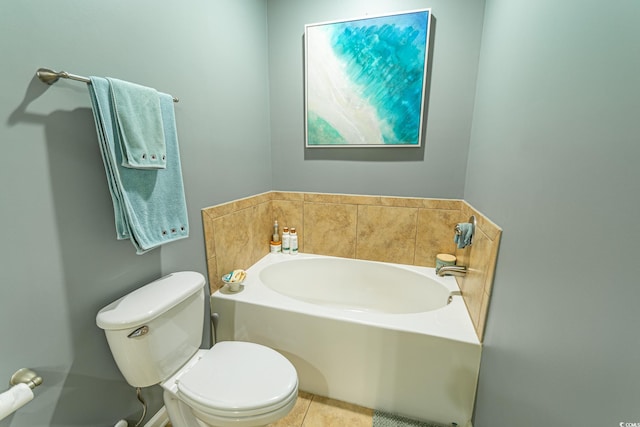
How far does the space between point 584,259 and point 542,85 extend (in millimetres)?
574

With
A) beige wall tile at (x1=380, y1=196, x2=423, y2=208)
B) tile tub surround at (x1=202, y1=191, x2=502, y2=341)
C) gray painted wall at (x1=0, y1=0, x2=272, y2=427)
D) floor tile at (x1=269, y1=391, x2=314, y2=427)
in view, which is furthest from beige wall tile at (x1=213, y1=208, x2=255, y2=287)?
beige wall tile at (x1=380, y1=196, x2=423, y2=208)

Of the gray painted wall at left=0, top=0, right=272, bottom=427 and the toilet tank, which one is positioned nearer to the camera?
→ the gray painted wall at left=0, top=0, right=272, bottom=427

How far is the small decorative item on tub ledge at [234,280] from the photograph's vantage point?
1475 millimetres

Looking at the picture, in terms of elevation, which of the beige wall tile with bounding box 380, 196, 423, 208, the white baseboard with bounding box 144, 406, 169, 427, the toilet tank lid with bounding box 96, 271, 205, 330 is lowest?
the white baseboard with bounding box 144, 406, 169, 427

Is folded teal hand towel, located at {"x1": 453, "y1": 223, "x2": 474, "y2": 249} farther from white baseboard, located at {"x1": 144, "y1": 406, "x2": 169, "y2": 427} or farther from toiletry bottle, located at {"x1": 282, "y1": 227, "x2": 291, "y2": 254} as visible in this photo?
white baseboard, located at {"x1": 144, "y1": 406, "x2": 169, "y2": 427}

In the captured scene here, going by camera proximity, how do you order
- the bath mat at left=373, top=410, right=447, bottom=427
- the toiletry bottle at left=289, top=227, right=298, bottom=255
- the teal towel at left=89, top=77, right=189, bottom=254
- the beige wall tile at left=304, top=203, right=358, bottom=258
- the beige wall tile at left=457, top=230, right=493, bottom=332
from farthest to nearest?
the toiletry bottle at left=289, top=227, right=298, bottom=255, the beige wall tile at left=304, top=203, right=358, bottom=258, the bath mat at left=373, top=410, right=447, bottom=427, the beige wall tile at left=457, top=230, right=493, bottom=332, the teal towel at left=89, top=77, right=189, bottom=254

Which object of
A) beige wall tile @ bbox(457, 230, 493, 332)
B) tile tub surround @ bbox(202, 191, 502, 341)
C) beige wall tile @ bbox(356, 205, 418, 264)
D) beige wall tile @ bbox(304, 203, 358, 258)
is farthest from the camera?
beige wall tile @ bbox(304, 203, 358, 258)

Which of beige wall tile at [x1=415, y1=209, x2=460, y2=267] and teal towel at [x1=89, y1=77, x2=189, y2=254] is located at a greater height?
teal towel at [x1=89, y1=77, x2=189, y2=254]

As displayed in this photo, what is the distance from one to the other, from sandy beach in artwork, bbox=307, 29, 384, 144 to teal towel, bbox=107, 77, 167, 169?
1.10m

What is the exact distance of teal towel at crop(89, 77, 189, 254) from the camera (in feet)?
2.73

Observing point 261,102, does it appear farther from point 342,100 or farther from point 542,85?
point 542,85

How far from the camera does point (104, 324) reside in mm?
843

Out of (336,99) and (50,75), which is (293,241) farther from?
(50,75)

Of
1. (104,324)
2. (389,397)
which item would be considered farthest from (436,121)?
(104,324)
